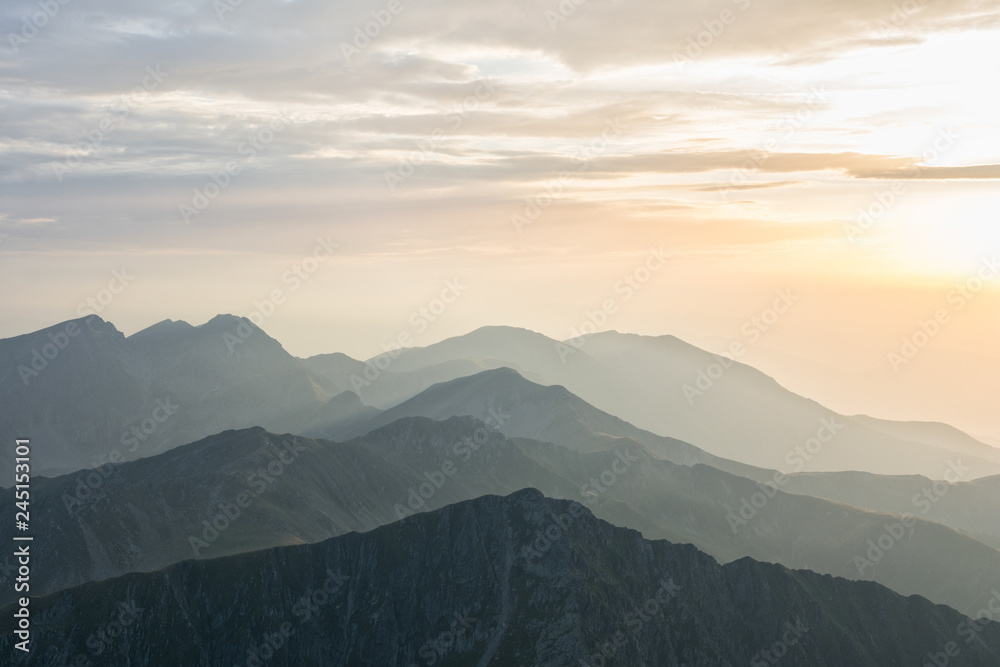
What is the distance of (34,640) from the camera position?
146 meters

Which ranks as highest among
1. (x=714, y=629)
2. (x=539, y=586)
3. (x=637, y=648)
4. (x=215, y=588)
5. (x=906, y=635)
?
(x=215, y=588)

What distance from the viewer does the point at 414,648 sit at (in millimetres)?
158750

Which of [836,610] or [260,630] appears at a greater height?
[260,630]

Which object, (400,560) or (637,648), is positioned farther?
(400,560)

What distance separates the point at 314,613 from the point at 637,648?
6913 cm

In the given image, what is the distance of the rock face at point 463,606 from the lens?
151750 mm

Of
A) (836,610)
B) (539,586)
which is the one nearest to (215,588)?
(539,586)

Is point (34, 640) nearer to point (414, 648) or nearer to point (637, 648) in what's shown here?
point (414, 648)

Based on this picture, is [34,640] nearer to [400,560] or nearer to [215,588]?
[215,588]

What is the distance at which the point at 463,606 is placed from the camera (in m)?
161

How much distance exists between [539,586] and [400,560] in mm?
32406

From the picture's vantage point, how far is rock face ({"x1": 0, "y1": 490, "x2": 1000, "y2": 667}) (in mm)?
151750

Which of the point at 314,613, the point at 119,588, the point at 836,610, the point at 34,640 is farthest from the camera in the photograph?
the point at 836,610

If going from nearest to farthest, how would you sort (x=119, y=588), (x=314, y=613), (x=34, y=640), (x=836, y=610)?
(x=34, y=640) < (x=119, y=588) < (x=314, y=613) < (x=836, y=610)
